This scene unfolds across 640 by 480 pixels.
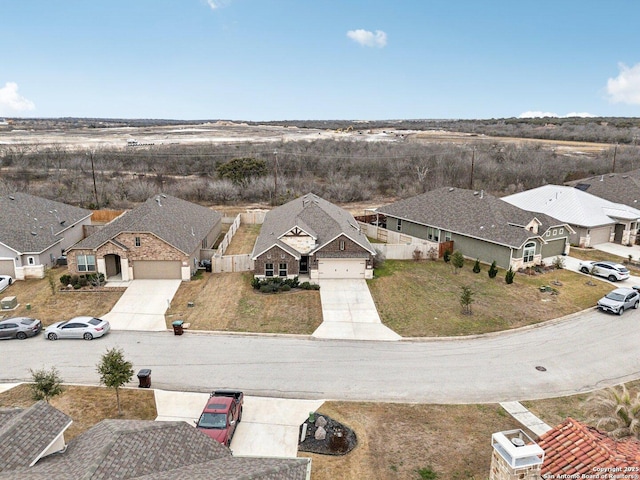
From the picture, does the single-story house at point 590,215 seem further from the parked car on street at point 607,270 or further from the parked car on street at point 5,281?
the parked car on street at point 5,281

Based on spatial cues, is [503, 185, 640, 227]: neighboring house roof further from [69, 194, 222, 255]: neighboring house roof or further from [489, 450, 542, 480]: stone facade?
[489, 450, 542, 480]: stone facade

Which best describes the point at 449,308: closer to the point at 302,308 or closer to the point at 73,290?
the point at 302,308

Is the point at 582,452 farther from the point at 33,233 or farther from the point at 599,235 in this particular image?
the point at 599,235

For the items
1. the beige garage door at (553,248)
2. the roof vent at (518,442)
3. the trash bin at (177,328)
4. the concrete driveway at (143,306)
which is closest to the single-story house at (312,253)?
the concrete driveway at (143,306)

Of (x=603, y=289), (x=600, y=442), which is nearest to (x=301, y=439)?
(x=600, y=442)

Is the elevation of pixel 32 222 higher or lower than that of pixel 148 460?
higher

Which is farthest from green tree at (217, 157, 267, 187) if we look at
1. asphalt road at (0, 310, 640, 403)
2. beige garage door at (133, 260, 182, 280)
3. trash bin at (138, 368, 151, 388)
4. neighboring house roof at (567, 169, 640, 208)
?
trash bin at (138, 368, 151, 388)

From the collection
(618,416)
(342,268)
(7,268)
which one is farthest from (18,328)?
(618,416)
